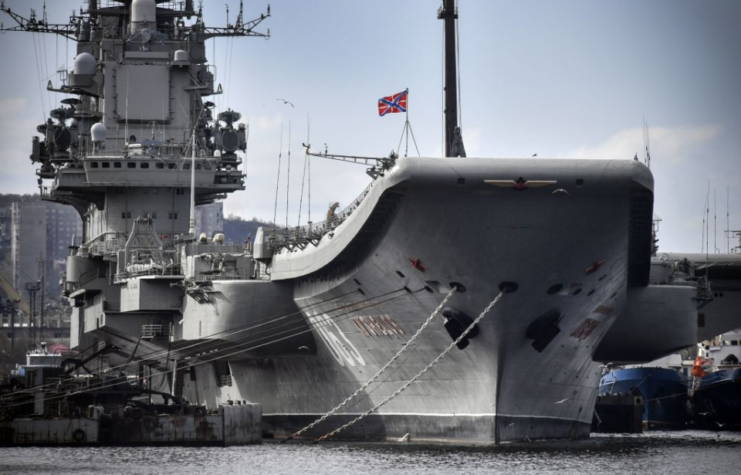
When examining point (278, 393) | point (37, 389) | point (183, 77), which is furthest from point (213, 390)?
point (183, 77)

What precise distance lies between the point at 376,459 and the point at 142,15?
73.9 ft

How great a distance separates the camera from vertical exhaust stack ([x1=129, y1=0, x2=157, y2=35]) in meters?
44.5

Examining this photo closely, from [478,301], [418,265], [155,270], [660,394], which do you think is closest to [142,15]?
[155,270]

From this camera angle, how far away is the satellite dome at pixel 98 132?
42750mm

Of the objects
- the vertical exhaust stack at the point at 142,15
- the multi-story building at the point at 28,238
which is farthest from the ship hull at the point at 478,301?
the multi-story building at the point at 28,238

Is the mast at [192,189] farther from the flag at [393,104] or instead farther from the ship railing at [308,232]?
the flag at [393,104]

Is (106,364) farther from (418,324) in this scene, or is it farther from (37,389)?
(418,324)

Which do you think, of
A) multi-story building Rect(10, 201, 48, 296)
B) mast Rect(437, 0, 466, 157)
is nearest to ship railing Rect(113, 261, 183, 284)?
mast Rect(437, 0, 466, 157)

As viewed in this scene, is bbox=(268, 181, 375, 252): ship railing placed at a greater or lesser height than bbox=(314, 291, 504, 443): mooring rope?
greater

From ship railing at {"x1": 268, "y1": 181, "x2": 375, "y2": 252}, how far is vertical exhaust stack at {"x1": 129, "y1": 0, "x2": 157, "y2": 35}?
1472cm

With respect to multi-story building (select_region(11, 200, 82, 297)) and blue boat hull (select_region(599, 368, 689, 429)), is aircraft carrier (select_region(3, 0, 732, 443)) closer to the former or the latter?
blue boat hull (select_region(599, 368, 689, 429))

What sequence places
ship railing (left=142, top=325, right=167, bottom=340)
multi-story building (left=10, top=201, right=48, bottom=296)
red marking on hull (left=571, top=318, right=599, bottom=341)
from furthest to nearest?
multi-story building (left=10, top=201, right=48, bottom=296) → ship railing (left=142, top=325, right=167, bottom=340) → red marking on hull (left=571, top=318, right=599, bottom=341)

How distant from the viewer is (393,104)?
27922 mm

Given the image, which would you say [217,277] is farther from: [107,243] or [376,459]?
[107,243]
